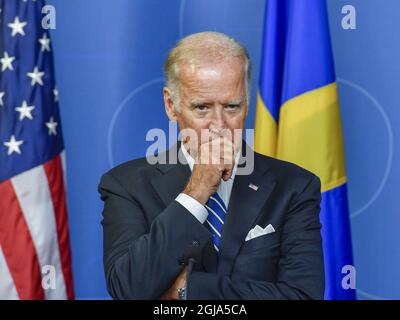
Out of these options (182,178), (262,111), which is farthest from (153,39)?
(182,178)

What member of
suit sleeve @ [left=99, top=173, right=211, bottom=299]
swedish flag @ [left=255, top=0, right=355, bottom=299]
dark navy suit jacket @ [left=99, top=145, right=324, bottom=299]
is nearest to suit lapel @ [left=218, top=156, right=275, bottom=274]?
dark navy suit jacket @ [left=99, top=145, right=324, bottom=299]

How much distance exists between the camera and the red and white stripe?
3250mm

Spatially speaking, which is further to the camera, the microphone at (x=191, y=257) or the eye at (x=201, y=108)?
the eye at (x=201, y=108)

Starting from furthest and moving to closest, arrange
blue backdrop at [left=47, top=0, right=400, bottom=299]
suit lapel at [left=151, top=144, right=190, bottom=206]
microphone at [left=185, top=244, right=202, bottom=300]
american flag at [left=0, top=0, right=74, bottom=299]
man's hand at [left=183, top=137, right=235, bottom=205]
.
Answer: blue backdrop at [left=47, top=0, right=400, bottom=299], american flag at [left=0, top=0, right=74, bottom=299], suit lapel at [left=151, top=144, right=190, bottom=206], man's hand at [left=183, top=137, right=235, bottom=205], microphone at [left=185, top=244, right=202, bottom=300]

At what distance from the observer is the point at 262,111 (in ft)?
11.1

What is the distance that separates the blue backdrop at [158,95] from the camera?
3652 mm

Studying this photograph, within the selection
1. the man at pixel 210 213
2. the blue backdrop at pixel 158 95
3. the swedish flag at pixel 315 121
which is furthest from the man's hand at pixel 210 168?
the blue backdrop at pixel 158 95

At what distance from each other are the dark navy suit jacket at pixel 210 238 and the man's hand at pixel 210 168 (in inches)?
3.0

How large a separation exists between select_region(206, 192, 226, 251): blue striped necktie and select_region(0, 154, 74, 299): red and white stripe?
126cm

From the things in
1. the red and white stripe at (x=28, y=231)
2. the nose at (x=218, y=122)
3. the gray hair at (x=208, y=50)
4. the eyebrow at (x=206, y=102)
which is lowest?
the red and white stripe at (x=28, y=231)

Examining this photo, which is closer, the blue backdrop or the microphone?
the microphone

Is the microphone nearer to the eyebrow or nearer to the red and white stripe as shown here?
the eyebrow

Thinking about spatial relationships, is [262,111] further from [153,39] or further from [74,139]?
[74,139]

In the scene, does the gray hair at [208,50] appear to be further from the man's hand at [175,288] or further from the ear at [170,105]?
the man's hand at [175,288]
